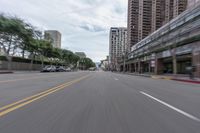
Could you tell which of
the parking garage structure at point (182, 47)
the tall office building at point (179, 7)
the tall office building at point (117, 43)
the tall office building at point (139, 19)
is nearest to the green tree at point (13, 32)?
the parking garage structure at point (182, 47)

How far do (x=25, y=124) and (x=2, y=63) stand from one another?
173 ft

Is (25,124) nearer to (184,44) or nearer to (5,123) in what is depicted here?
(5,123)

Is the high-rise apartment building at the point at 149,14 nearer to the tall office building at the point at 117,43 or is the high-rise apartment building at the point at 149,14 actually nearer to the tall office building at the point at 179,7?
the tall office building at the point at 179,7

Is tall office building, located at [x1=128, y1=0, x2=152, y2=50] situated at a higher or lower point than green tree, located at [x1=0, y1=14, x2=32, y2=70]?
higher

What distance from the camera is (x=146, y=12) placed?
255 feet

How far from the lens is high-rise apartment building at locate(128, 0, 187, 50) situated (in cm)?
5247

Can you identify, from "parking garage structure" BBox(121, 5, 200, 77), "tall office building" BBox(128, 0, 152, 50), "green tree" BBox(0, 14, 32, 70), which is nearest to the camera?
"parking garage structure" BBox(121, 5, 200, 77)

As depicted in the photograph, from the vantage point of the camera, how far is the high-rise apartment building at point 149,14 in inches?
2066

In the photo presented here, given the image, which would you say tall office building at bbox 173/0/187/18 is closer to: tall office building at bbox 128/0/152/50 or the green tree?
tall office building at bbox 128/0/152/50

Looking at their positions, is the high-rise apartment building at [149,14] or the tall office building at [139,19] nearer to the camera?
the high-rise apartment building at [149,14]

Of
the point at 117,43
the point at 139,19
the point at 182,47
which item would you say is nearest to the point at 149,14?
the point at 139,19

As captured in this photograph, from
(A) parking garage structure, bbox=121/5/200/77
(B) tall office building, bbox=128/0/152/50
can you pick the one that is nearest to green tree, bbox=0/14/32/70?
(A) parking garage structure, bbox=121/5/200/77

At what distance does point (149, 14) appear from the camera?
251 feet

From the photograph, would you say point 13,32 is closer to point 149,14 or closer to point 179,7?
point 179,7
